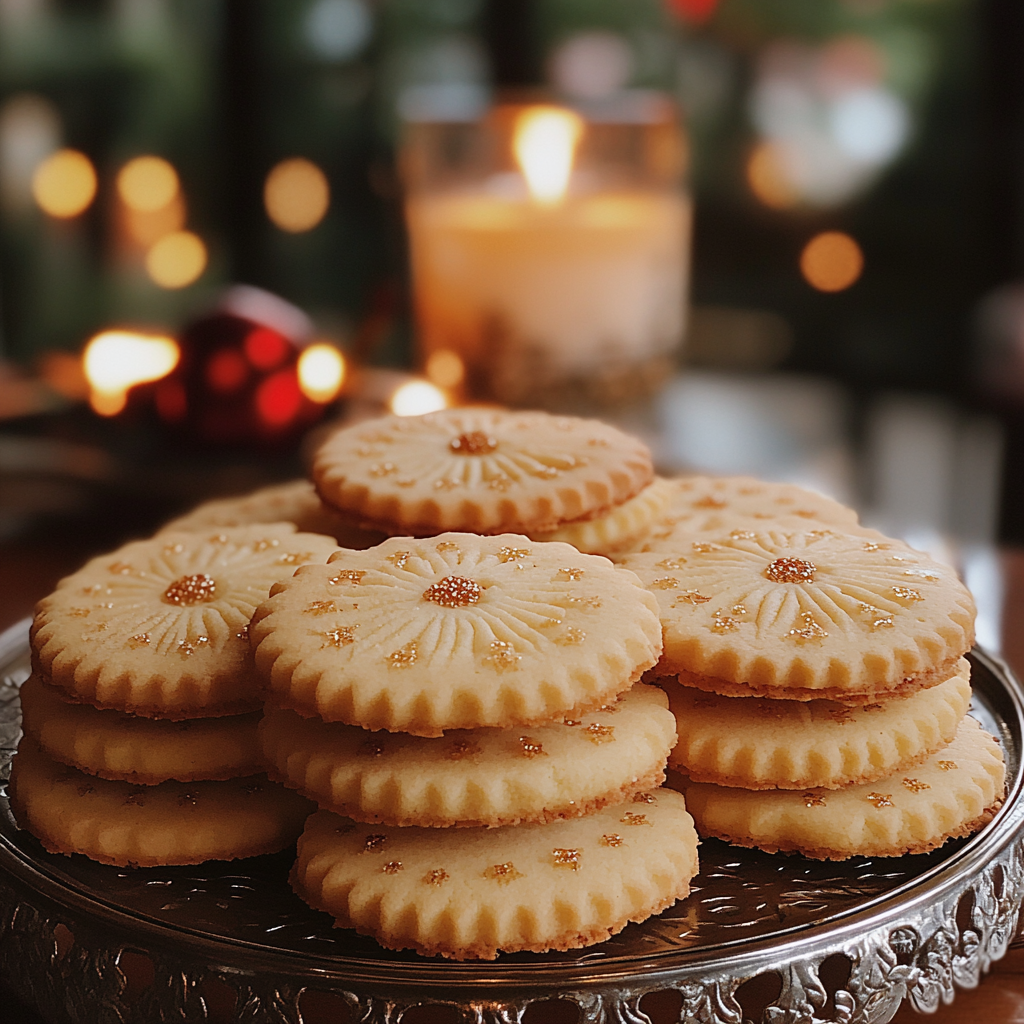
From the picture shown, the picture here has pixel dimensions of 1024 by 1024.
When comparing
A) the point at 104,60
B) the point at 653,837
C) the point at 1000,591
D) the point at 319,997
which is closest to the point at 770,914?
the point at 653,837

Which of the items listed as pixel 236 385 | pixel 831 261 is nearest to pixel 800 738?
pixel 236 385

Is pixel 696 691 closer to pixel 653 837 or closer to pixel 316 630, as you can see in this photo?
pixel 653 837

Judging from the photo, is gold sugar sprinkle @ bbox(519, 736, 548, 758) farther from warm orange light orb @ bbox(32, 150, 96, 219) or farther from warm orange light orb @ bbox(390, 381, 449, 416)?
warm orange light orb @ bbox(32, 150, 96, 219)

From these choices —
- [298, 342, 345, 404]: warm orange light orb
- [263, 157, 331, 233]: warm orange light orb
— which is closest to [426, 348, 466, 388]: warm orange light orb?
[298, 342, 345, 404]: warm orange light orb

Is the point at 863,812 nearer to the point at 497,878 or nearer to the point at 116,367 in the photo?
the point at 497,878

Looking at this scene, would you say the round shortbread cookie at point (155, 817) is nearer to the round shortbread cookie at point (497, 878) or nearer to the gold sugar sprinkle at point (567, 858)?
the round shortbread cookie at point (497, 878)

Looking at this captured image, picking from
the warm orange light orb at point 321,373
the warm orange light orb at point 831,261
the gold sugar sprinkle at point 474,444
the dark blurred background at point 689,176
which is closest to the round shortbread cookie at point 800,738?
the gold sugar sprinkle at point 474,444
